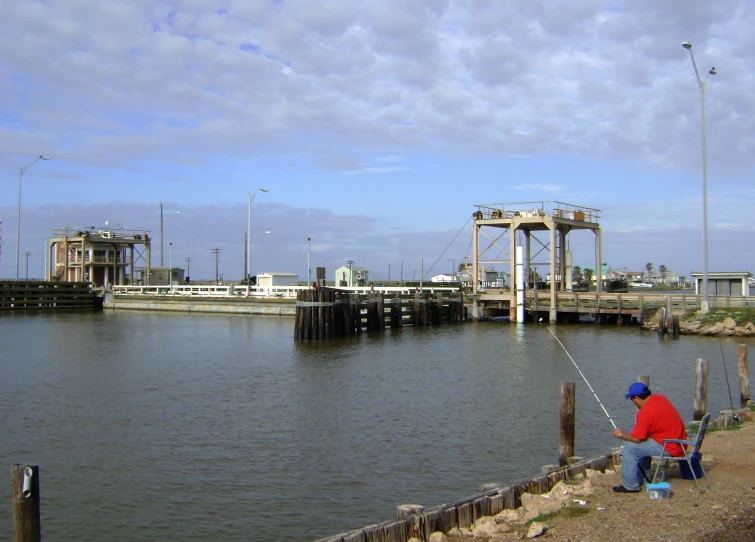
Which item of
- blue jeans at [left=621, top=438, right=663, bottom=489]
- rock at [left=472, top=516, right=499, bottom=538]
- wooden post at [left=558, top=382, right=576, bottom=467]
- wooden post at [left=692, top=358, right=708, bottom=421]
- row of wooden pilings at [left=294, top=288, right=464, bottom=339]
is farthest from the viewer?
row of wooden pilings at [left=294, top=288, right=464, bottom=339]

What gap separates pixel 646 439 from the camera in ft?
29.2

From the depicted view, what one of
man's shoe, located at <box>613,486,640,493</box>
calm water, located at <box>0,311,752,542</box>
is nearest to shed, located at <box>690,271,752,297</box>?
calm water, located at <box>0,311,752,542</box>

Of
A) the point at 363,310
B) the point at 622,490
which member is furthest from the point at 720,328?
the point at 622,490

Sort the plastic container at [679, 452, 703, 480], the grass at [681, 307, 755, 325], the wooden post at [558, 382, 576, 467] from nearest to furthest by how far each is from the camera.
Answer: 1. the plastic container at [679, 452, 703, 480]
2. the wooden post at [558, 382, 576, 467]
3. the grass at [681, 307, 755, 325]

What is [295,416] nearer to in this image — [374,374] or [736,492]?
[374,374]

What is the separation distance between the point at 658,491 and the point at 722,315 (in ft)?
101

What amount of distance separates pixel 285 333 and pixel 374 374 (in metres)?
16.3

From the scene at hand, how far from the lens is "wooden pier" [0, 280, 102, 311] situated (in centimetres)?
6053

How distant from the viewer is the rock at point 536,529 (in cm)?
757

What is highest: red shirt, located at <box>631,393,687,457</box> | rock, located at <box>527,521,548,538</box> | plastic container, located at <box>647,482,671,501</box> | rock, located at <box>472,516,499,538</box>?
red shirt, located at <box>631,393,687,457</box>

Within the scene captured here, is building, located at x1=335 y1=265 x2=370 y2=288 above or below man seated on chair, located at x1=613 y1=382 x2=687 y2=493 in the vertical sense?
above

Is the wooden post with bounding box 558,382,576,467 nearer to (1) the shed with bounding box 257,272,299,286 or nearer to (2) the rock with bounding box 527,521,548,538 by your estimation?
(2) the rock with bounding box 527,521,548,538

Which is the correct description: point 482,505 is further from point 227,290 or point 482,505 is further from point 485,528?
point 227,290

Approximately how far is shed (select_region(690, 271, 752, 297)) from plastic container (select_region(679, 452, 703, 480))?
111 feet
